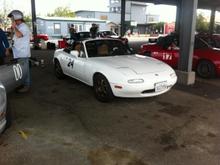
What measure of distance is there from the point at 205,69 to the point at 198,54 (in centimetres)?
50

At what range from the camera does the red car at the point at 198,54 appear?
7598mm

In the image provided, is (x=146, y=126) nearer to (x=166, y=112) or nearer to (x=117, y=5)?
(x=166, y=112)

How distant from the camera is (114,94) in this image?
5074 mm

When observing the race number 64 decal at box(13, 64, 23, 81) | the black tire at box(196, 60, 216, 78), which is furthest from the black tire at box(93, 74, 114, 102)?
the black tire at box(196, 60, 216, 78)

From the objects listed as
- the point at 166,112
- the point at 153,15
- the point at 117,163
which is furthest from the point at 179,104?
the point at 153,15

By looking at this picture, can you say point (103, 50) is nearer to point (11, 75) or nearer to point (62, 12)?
point (11, 75)

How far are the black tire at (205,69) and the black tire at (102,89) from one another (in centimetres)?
387

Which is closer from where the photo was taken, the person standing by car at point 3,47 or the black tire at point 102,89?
the black tire at point 102,89

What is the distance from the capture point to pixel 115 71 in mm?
4965

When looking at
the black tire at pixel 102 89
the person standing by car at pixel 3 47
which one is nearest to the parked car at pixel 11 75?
the person standing by car at pixel 3 47

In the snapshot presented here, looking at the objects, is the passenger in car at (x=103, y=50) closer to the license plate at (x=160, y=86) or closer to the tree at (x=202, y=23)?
the license plate at (x=160, y=86)

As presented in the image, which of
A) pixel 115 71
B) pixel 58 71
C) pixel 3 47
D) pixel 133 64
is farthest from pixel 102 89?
pixel 3 47

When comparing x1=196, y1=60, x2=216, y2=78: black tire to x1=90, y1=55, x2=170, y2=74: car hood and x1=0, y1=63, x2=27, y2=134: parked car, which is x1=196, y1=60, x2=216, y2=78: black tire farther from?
x1=0, y1=63, x2=27, y2=134: parked car

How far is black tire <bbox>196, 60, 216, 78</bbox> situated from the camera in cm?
767
